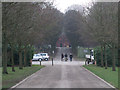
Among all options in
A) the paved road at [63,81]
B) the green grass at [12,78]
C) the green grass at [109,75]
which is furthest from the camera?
the green grass at [109,75]

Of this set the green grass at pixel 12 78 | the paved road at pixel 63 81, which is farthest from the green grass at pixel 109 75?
the green grass at pixel 12 78

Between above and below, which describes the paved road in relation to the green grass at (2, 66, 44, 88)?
below

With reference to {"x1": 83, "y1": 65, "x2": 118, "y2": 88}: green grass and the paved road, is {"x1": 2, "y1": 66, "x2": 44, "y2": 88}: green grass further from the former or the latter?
{"x1": 83, "y1": 65, "x2": 118, "y2": 88}: green grass

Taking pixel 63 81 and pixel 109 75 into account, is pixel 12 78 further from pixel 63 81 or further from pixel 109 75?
pixel 109 75

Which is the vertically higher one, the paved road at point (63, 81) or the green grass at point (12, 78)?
the green grass at point (12, 78)

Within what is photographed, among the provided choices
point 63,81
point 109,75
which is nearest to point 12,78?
point 63,81

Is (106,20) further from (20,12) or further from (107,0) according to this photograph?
(20,12)

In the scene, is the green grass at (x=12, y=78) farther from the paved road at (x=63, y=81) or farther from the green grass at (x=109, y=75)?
the green grass at (x=109, y=75)

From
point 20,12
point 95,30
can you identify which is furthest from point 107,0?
point 20,12

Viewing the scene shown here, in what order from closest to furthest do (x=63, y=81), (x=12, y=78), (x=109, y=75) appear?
(x=63, y=81)
(x=12, y=78)
(x=109, y=75)

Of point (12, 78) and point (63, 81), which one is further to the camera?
point (12, 78)

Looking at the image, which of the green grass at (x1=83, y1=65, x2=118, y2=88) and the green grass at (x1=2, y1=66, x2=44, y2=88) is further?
the green grass at (x1=83, y1=65, x2=118, y2=88)

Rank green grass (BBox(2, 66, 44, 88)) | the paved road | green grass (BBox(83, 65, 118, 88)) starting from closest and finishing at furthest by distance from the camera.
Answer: the paved road → green grass (BBox(2, 66, 44, 88)) → green grass (BBox(83, 65, 118, 88))

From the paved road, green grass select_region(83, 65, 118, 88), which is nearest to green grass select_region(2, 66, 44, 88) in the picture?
the paved road
